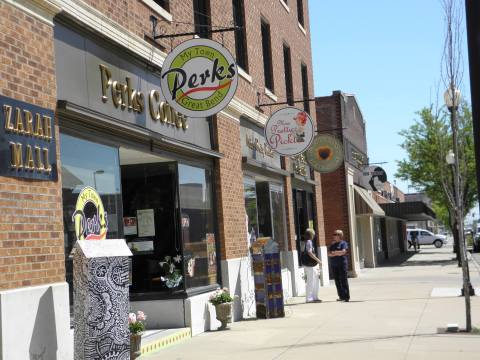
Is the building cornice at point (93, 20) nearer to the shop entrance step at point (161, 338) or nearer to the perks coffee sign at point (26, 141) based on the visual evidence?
the perks coffee sign at point (26, 141)

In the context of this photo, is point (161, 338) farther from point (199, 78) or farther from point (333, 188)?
point (333, 188)

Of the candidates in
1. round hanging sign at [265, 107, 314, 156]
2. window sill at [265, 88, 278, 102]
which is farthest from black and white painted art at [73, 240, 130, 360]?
window sill at [265, 88, 278, 102]

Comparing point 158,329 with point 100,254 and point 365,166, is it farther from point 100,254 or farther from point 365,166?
point 365,166

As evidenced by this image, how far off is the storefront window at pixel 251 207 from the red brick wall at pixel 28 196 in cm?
781

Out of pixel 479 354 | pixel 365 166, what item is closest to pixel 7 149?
pixel 479 354

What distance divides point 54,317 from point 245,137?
8.62m

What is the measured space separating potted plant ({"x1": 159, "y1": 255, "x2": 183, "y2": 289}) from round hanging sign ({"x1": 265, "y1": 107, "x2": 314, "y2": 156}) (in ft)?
15.4

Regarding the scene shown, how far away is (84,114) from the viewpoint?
26.8 ft

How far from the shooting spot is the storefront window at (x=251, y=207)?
15.3 meters

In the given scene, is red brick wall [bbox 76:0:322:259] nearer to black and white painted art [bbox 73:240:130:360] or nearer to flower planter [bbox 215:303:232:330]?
flower planter [bbox 215:303:232:330]

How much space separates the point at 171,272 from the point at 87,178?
333 centimetres

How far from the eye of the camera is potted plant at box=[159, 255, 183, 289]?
11406 millimetres

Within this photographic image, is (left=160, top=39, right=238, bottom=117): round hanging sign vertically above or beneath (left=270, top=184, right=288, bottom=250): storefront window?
above

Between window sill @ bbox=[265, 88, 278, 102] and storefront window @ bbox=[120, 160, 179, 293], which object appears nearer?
storefront window @ bbox=[120, 160, 179, 293]
